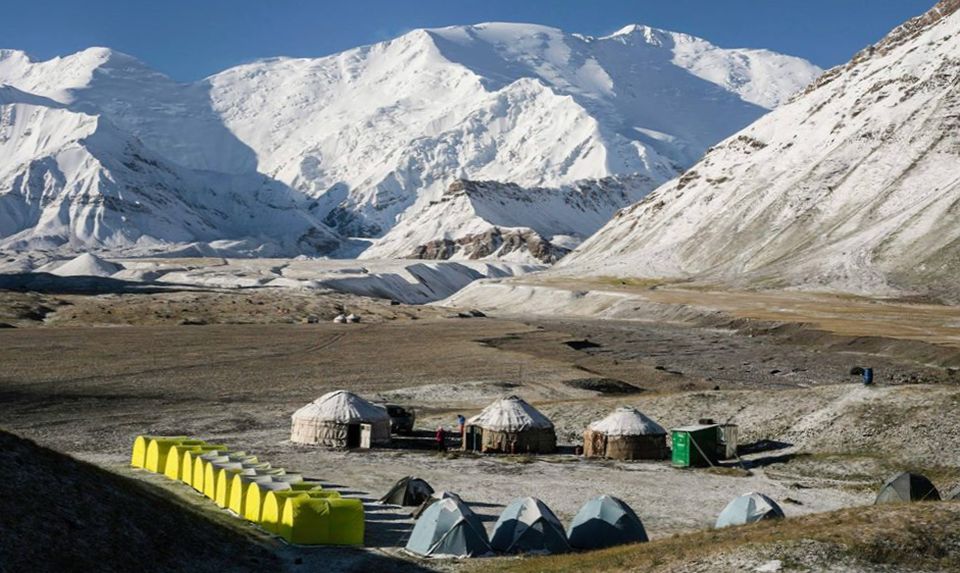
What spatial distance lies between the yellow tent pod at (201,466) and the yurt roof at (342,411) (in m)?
12.7

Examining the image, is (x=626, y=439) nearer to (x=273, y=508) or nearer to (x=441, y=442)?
(x=441, y=442)


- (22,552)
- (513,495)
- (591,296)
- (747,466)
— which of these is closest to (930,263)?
(591,296)

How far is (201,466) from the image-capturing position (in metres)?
40.3

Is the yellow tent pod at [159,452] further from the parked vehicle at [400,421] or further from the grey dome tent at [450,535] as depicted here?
the parked vehicle at [400,421]

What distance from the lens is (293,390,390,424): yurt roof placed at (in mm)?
54219

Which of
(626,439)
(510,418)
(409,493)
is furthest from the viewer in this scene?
(510,418)

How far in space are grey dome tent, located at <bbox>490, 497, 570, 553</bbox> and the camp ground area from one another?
6cm

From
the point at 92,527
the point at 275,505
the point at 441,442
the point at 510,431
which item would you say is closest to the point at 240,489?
the point at 275,505

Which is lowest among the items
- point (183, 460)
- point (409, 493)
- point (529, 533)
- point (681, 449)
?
point (409, 493)

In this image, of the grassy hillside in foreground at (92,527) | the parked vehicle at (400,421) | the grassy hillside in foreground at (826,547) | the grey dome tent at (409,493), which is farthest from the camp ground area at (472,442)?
the grassy hillside in foreground at (826,547)

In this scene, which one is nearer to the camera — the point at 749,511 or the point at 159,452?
the point at 749,511

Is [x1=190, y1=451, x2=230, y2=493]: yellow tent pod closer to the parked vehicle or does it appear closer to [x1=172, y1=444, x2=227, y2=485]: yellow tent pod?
[x1=172, y1=444, x2=227, y2=485]: yellow tent pod

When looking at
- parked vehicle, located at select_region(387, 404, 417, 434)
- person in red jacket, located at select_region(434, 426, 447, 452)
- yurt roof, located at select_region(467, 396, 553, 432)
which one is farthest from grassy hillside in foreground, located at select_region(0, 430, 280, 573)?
parked vehicle, located at select_region(387, 404, 417, 434)

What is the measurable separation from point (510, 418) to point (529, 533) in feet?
69.7
